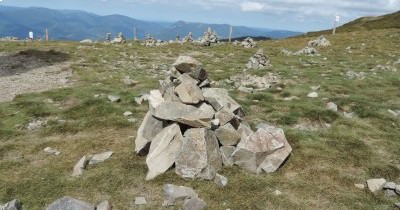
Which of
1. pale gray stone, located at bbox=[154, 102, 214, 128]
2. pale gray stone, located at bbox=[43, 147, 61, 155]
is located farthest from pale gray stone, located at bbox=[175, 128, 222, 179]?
pale gray stone, located at bbox=[43, 147, 61, 155]

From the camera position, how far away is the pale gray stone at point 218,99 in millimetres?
16775

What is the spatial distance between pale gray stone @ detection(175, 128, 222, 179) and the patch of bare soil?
14761 mm

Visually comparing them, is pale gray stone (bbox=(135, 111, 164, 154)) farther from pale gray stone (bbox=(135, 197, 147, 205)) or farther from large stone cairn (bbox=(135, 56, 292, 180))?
pale gray stone (bbox=(135, 197, 147, 205))

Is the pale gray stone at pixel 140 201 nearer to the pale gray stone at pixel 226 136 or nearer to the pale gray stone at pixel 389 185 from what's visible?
the pale gray stone at pixel 226 136

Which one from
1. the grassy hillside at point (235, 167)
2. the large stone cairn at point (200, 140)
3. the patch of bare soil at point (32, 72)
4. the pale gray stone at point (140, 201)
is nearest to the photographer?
the pale gray stone at point (140, 201)

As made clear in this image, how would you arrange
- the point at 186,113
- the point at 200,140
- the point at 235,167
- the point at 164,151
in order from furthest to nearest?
the point at 186,113, the point at 235,167, the point at 164,151, the point at 200,140

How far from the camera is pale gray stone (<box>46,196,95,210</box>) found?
11930mm

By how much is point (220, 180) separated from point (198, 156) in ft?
3.55

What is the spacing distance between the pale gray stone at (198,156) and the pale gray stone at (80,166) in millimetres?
3363

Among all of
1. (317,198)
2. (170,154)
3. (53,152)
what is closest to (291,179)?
(317,198)

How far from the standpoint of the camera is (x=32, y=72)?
3359cm

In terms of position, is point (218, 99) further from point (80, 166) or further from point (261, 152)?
point (80, 166)

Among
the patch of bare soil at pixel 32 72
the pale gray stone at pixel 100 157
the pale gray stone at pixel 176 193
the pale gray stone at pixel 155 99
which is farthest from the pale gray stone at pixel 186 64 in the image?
the patch of bare soil at pixel 32 72

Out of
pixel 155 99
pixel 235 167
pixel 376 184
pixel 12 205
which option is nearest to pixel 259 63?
pixel 155 99
